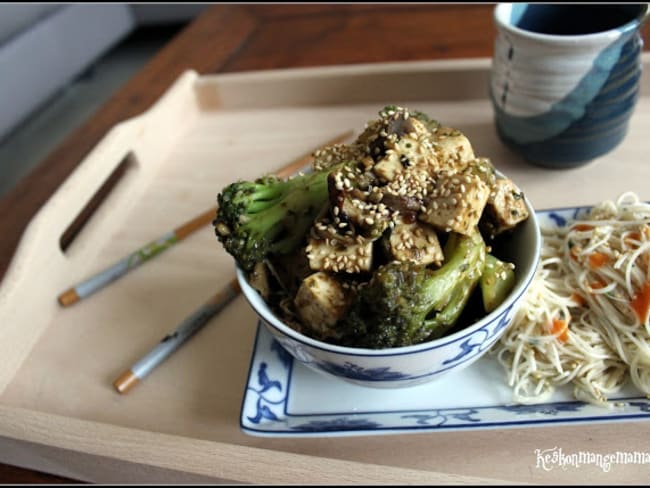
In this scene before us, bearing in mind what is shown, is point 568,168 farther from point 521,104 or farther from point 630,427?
point 630,427

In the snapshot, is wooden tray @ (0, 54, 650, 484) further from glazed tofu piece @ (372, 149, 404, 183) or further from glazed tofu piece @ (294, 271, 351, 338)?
glazed tofu piece @ (372, 149, 404, 183)

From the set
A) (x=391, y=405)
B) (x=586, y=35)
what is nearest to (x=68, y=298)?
(x=391, y=405)

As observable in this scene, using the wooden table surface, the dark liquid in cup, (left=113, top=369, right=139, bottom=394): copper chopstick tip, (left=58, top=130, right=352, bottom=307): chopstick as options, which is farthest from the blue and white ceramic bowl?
the wooden table surface

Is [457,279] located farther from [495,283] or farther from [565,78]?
[565,78]

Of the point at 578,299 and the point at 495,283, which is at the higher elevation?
the point at 495,283

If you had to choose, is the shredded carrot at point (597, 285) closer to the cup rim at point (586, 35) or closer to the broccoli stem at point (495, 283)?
the broccoli stem at point (495, 283)
